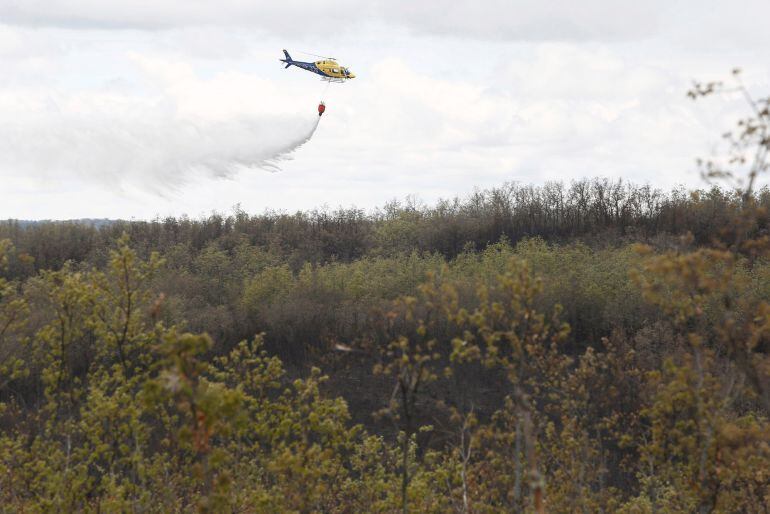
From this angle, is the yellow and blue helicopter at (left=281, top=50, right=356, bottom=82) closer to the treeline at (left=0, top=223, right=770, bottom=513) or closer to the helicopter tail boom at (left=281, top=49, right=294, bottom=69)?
the helicopter tail boom at (left=281, top=49, right=294, bottom=69)

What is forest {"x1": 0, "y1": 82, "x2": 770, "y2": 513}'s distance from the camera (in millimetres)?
7688

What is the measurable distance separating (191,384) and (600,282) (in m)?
36.0

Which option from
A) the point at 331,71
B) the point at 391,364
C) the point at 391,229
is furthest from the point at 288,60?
the point at 391,364

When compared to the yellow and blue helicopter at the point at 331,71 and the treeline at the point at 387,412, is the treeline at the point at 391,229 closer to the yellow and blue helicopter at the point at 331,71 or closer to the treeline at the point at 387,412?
the yellow and blue helicopter at the point at 331,71

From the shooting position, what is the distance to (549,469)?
60.4 ft

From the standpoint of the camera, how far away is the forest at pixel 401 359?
769 cm

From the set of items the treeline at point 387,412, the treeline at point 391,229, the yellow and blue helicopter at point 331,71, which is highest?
the yellow and blue helicopter at point 331,71

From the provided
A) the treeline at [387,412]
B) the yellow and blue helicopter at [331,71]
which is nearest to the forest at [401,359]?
the treeline at [387,412]

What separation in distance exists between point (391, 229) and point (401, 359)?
50.1 m

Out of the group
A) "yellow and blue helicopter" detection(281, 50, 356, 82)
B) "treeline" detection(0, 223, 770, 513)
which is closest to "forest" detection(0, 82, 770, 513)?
"treeline" detection(0, 223, 770, 513)

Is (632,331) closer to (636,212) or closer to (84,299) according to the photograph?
(636,212)

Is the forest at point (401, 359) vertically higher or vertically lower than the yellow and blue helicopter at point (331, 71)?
lower

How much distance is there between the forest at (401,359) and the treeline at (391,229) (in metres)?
0.22

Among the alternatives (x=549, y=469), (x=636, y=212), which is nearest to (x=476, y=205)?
(x=636, y=212)
